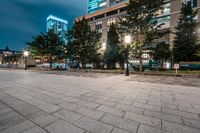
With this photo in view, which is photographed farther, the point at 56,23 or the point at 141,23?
the point at 56,23

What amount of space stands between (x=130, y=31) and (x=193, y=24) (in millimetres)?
15062

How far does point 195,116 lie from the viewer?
317 cm

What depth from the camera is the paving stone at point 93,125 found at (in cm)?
241

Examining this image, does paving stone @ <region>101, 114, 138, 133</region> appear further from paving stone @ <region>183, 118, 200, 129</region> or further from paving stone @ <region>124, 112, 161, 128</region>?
paving stone @ <region>183, 118, 200, 129</region>

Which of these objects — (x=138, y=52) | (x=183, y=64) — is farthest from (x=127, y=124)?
(x=183, y=64)

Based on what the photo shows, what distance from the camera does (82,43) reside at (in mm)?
24641

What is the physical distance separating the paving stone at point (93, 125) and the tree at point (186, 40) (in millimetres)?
27095

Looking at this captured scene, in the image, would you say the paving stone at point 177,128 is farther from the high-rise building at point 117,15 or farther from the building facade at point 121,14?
the building facade at point 121,14

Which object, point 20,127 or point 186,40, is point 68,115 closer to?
point 20,127

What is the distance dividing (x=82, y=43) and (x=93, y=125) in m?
23.0

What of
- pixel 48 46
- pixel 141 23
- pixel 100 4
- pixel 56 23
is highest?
pixel 56 23

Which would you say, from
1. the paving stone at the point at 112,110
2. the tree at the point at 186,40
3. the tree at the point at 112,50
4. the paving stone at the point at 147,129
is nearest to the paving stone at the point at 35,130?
the paving stone at the point at 112,110

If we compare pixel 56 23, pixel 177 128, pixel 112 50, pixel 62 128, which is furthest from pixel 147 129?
pixel 56 23

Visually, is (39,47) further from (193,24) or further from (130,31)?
(193,24)
